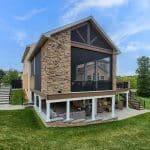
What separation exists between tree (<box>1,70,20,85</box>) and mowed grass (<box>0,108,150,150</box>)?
1001 inches

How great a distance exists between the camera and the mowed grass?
16.4 metres

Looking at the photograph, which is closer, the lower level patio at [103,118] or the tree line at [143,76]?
the lower level patio at [103,118]

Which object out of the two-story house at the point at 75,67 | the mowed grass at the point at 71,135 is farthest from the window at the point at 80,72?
the mowed grass at the point at 71,135

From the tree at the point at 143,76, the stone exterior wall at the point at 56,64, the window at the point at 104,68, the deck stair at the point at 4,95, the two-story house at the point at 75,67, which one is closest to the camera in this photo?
the stone exterior wall at the point at 56,64

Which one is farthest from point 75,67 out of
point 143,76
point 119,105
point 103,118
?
point 143,76

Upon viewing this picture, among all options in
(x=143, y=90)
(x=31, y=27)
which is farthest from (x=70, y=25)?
(x=143, y=90)

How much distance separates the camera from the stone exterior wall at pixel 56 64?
65.9ft

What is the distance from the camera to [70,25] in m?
20.9

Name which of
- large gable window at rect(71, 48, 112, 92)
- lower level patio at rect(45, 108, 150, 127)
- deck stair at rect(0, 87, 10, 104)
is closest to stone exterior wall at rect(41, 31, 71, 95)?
large gable window at rect(71, 48, 112, 92)

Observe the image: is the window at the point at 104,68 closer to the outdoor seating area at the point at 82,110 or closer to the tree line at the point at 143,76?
the outdoor seating area at the point at 82,110

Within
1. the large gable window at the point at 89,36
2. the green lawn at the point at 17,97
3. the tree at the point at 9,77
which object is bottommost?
the green lawn at the point at 17,97

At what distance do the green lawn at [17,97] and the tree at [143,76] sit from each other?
21.6 metres

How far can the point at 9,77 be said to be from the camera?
1934 inches

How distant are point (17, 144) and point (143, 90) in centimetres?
3402
